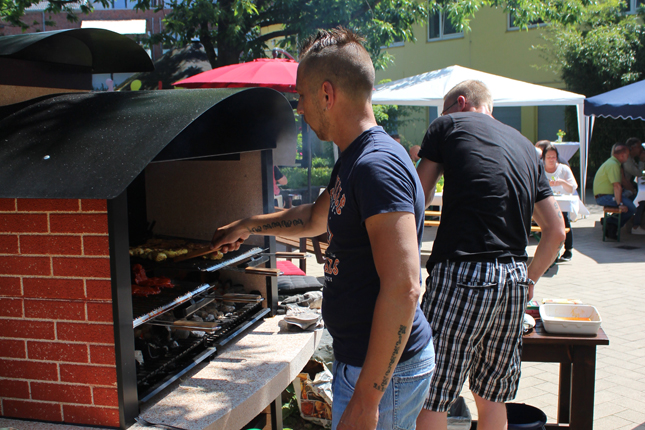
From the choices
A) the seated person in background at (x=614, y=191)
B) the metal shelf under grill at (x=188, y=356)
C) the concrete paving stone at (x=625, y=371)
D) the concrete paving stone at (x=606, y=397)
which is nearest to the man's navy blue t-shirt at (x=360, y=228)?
the metal shelf under grill at (x=188, y=356)

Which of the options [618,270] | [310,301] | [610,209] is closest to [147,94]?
[310,301]

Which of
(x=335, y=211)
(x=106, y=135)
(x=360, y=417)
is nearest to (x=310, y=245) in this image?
(x=106, y=135)

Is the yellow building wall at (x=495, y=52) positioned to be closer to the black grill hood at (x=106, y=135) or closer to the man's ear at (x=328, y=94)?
the black grill hood at (x=106, y=135)

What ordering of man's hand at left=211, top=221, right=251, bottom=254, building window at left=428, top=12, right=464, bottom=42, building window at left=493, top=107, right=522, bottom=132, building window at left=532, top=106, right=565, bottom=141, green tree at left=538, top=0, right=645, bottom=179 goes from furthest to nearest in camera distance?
building window at left=428, top=12, right=464, bottom=42 < building window at left=493, top=107, right=522, bottom=132 < building window at left=532, top=106, right=565, bottom=141 < green tree at left=538, top=0, right=645, bottom=179 < man's hand at left=211, top=221, right=251, bottom=254

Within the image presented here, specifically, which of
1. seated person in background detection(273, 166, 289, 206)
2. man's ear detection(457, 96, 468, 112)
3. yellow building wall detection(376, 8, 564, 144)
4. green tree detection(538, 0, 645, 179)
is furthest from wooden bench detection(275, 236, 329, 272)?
yellow building wall detection(376, 8, 564, 144)

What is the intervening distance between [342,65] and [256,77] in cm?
497

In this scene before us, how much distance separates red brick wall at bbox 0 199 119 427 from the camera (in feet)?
6.94

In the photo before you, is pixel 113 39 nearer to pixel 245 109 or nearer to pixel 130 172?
pixel 245 109

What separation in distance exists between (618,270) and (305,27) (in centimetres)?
701

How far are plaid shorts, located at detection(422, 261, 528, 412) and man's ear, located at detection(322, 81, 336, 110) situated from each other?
1.19 metres

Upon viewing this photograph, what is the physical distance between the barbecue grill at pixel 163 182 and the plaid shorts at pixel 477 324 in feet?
3.62

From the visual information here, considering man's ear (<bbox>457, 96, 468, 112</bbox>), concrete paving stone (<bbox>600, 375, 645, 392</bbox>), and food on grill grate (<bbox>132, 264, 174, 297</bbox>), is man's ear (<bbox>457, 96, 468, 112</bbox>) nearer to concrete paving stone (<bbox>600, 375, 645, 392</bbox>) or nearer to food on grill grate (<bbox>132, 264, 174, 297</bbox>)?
food on grill grate (<bbox>132, 264, 174, 297</bbox>)

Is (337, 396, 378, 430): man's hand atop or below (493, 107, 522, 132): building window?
below

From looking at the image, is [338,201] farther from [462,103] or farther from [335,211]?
[462,103]
